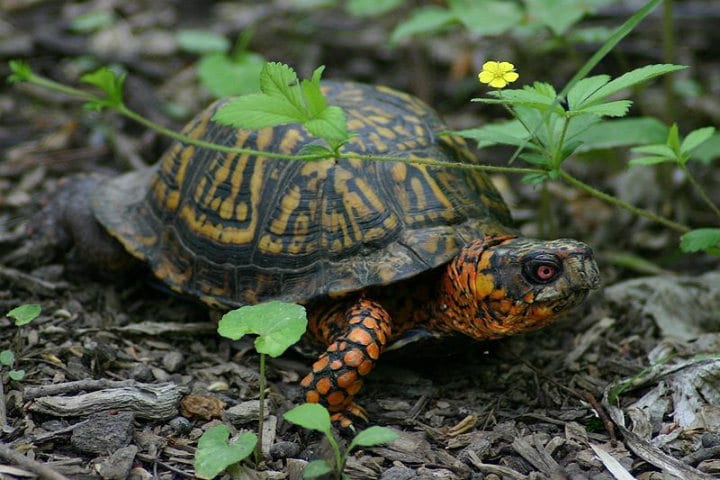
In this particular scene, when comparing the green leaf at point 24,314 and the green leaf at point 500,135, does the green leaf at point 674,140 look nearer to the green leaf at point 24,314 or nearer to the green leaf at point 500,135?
the green leaf at point 500,135

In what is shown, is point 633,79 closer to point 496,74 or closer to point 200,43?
point 496,74

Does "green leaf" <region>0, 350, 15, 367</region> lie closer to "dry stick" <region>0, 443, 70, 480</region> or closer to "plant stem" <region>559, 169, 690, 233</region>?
"dry stick" <region>0, 443, 70, 480</region>

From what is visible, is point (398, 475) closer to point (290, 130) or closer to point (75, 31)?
point (290, 130)

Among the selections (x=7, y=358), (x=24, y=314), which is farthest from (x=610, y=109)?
(x=7, y=358)

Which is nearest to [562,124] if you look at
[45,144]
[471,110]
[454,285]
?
[454,285]

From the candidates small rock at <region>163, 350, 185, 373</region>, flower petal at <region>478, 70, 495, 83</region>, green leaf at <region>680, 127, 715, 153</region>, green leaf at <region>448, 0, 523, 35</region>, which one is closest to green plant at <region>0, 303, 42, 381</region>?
small rock at <region>163, 350, 185, 373</region>

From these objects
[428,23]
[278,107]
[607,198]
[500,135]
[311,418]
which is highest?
[428,23]

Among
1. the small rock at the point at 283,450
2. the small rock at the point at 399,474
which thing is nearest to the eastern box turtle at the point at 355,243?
the small rock at the point at 283,450
